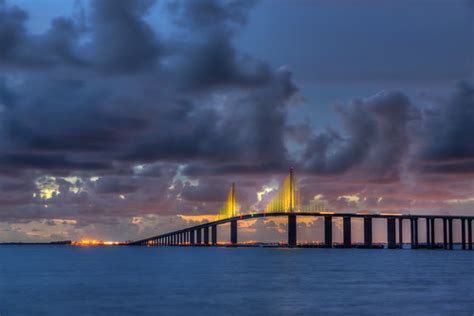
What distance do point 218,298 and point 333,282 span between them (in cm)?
2340

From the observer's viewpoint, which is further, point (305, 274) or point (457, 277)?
point (305, 274)

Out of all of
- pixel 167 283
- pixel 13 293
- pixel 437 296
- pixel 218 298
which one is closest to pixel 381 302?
pixel 437 296

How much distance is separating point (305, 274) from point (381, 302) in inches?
1556

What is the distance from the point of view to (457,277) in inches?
4067

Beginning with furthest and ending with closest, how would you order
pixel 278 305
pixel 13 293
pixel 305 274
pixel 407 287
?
pixel 305 274 → pixel 407 287 → pixel 13 293 → pixel 278 305

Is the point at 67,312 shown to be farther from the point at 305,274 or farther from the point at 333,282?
the point at 305,274

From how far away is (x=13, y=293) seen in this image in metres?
80.6

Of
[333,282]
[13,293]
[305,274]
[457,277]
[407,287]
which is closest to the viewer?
[13,293]

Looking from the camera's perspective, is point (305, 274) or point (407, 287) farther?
point (305, 274)

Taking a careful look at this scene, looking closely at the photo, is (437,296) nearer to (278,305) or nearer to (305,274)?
(278,305)

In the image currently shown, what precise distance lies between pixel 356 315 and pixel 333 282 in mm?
32088

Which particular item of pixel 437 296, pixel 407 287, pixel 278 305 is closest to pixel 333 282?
pixel 407 287

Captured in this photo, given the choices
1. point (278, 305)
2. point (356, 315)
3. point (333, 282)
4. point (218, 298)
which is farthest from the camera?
point (333, 282)

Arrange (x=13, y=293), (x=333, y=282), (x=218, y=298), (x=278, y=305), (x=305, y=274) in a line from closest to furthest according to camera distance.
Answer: (x=278, y=305) < (x=218, y=298) < (x=13, y=293) < (x=333, y=282) < (x=305, y=274)
